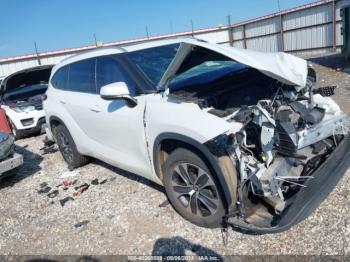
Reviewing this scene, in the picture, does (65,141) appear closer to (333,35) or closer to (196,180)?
(196,180)

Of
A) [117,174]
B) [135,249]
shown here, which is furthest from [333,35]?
[135,249]

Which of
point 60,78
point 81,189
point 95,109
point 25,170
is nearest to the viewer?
point 95,109

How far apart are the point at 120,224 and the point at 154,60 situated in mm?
2016

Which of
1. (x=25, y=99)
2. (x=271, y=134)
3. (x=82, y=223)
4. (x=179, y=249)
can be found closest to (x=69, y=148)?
(x=82, y=223)

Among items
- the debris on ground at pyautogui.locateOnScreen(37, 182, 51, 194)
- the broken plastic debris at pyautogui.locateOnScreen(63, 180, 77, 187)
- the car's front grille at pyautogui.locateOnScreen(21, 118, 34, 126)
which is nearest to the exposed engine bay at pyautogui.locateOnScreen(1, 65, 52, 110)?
the car's front grille at pyautogui.locateOnScreen(21, 118, 34, 126)

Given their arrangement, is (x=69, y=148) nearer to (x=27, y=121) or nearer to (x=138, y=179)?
(x=138, y=179)

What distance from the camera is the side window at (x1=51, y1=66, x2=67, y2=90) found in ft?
18.1

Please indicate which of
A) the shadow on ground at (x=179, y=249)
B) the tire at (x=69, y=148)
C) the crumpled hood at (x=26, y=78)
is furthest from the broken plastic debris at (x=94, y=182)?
the crumpled hood at (x=26, y=78)

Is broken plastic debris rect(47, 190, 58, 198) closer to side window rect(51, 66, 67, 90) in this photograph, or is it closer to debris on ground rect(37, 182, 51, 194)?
debris on ground rect(37, 182, 51, 194)

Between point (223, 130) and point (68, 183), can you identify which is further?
point (68, 183)

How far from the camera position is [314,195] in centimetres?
290

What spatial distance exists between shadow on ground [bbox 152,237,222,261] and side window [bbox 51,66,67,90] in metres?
3.26

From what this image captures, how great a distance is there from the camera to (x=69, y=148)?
19.2 feet

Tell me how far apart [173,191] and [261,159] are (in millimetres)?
1027
